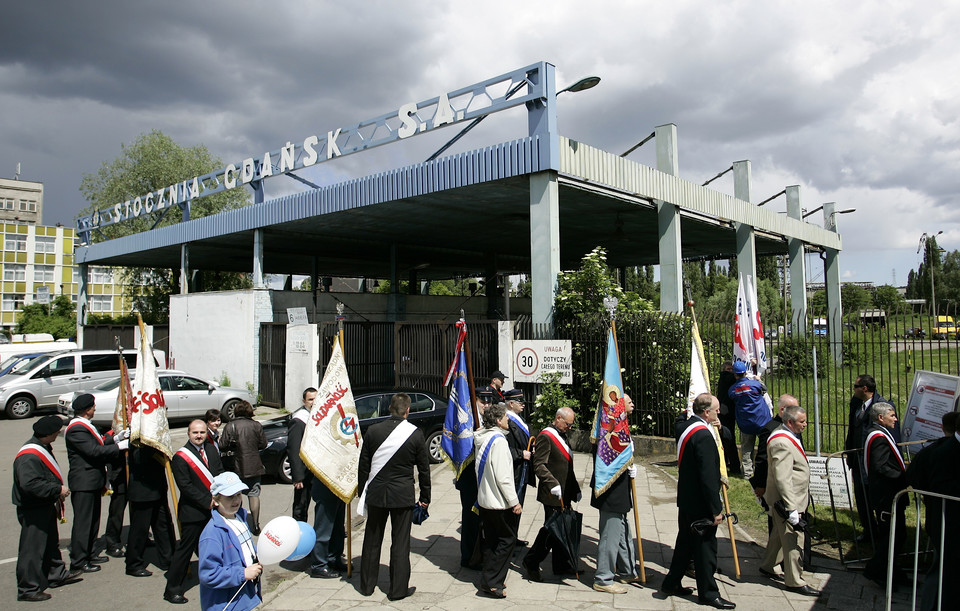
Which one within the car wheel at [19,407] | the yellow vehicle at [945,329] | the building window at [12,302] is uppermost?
the building window at [12,302]

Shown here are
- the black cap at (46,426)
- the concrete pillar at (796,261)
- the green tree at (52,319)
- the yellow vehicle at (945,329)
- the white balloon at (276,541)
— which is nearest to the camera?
the white balloon at (276,541)

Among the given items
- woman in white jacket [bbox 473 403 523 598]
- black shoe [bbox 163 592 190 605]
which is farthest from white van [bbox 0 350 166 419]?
woman in white jacket [bbox 473 403 523 598]

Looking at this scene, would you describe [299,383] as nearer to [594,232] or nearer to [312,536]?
[594,232]

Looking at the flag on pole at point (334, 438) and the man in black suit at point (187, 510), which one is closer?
the man in black suit at point (187, 510)

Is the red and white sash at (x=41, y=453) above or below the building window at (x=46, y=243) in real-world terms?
below

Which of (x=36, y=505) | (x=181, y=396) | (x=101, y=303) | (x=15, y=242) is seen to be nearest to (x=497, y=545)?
(x=36, y=505)

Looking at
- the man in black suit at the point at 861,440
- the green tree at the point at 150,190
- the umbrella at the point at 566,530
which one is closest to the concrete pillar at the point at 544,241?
the man in black suit at the point at 861,440

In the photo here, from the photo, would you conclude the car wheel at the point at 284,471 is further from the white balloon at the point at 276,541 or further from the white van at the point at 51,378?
the white van at the point at 51,378

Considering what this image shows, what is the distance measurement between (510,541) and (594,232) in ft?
53.0

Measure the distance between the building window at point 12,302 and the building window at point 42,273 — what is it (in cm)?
221

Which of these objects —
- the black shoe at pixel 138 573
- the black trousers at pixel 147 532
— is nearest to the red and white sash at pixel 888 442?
the black trousers at pixel 147 532

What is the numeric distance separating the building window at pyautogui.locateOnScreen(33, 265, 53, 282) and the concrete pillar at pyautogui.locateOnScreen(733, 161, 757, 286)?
67.4 metres

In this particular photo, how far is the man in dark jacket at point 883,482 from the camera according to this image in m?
5.30

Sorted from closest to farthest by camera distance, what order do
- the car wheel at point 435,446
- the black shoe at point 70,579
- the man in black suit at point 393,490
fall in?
the man in black suit at point 393,490 < the black shoe at point 70,579 < the car wheel at point 435,446
